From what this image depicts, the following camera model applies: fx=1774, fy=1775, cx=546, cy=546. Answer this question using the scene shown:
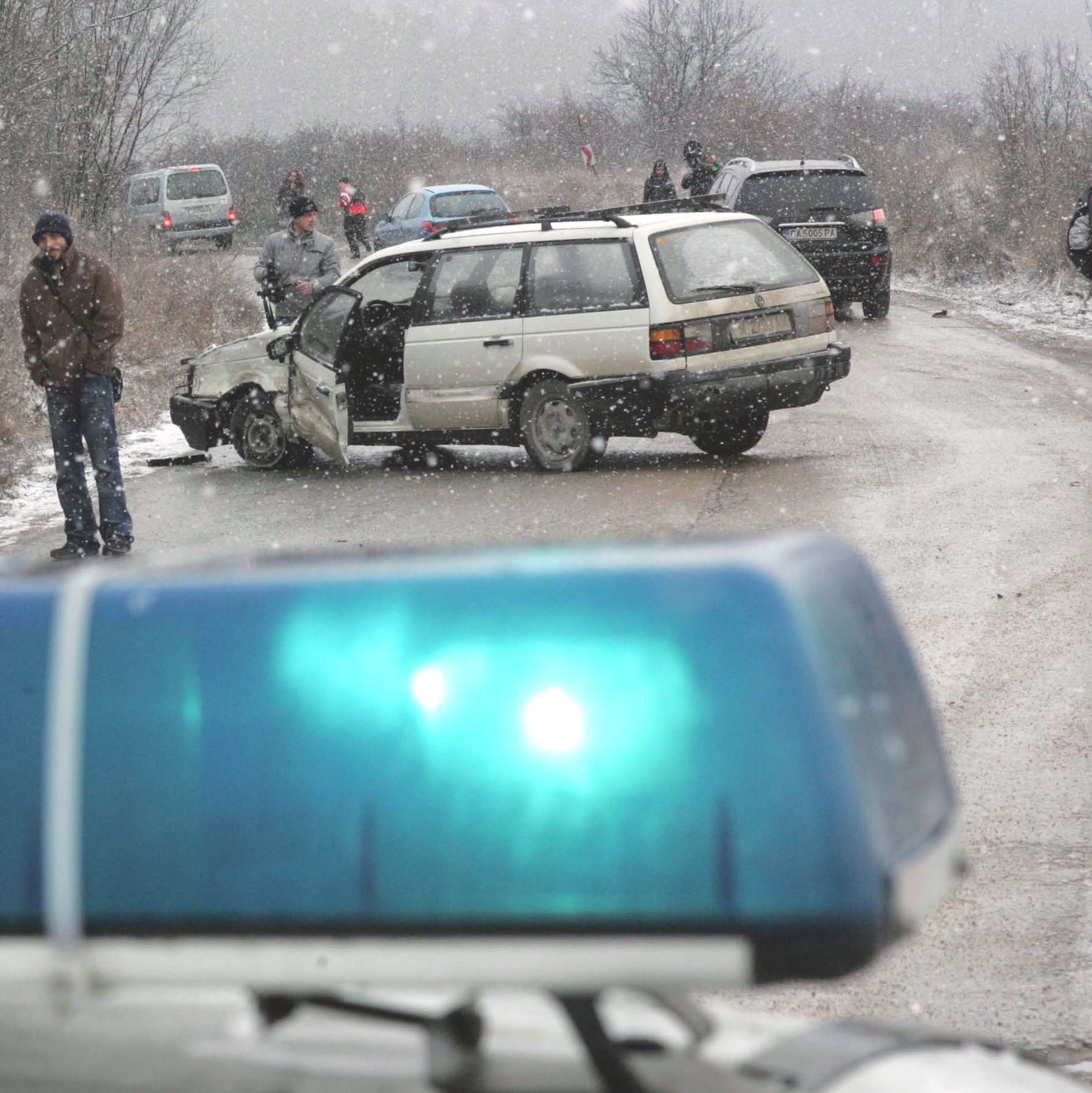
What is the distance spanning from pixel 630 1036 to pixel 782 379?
10413mm

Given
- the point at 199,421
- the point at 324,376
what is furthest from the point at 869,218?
the point at 324,376

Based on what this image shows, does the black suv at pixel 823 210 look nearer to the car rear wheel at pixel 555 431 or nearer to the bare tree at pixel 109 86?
the bare tree at pixel 109 86

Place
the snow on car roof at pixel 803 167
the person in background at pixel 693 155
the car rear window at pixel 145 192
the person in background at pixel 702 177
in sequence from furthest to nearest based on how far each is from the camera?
the car rear window at pixel 145 192, the person in background at pixel 693 155, the person in background at pixel 702 177, the snow on car roof at pixel 803 167

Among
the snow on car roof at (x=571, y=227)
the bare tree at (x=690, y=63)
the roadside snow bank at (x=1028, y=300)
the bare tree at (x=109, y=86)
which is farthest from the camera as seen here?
the bare tree at (x=690, y=63)

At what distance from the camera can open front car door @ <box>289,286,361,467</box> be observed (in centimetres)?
1200

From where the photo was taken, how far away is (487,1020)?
5.69ft

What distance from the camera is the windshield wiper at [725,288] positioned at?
38.7 feet

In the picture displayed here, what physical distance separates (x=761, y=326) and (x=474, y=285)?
6.56 ft

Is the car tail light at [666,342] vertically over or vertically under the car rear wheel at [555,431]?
over

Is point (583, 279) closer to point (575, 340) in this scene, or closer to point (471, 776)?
point (575, 340)

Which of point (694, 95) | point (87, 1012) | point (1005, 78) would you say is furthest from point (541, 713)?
point (694, 95)

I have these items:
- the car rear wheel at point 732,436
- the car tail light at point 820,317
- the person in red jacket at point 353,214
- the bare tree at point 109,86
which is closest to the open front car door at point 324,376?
the car rear wheel at point 732,436

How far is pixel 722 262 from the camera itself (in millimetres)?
11906

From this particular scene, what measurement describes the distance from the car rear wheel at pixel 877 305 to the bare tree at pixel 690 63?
4079 centimetres
